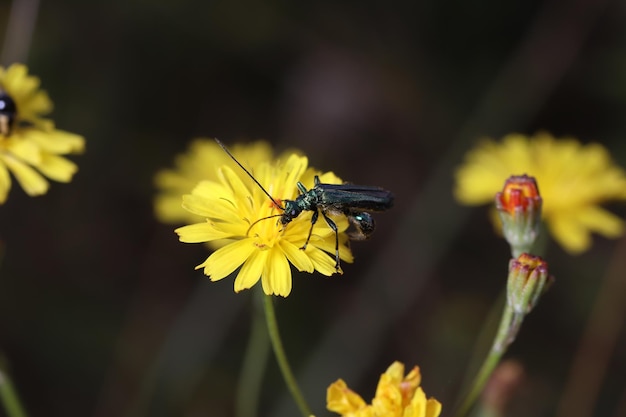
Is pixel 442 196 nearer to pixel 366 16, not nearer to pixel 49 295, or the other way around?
pixel 366 16

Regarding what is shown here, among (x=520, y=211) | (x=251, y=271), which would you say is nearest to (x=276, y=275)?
(x=251, y=271)

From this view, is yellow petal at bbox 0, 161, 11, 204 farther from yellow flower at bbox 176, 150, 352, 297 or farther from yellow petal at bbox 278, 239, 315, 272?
yellow petal at bbox 278, 239, 315, 272

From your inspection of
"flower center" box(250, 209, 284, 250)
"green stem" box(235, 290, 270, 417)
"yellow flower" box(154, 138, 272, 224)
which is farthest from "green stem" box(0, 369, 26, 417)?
"yellow flower" box(154, 138, 272, 224)

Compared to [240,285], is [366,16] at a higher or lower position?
higher

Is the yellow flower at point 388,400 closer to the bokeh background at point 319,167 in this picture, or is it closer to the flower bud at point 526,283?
the flower bud at point 526,283

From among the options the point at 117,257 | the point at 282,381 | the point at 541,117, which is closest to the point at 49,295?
the point at 117,257

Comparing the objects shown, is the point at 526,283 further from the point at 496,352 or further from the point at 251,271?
the point at 251,271

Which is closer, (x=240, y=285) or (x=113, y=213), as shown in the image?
(x=240, y=285)
